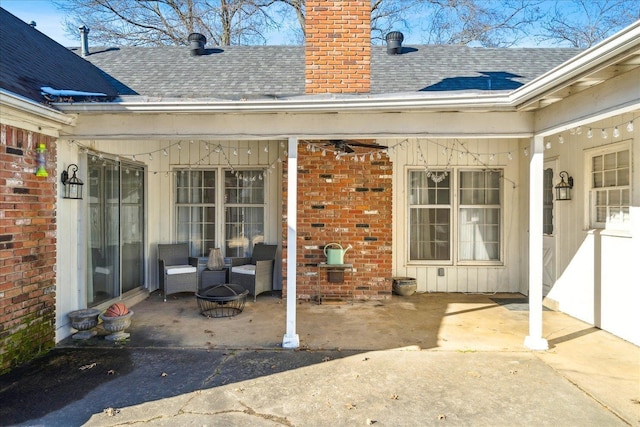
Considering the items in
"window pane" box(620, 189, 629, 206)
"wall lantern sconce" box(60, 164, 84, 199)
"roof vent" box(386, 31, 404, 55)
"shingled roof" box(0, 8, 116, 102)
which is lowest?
"window pane" box(620, 189, 629, 206)

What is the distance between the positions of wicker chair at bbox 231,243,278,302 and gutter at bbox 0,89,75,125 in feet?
10.8

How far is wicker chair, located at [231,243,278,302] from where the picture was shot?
21.7ft

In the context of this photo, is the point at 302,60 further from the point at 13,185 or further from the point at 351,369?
the point at 351,369

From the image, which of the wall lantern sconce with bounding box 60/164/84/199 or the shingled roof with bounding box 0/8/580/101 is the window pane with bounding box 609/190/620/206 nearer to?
the shingled roof with bounding box 0/8/580/101

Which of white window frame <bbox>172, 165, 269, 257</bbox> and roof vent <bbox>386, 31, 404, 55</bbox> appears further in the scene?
roof vent <bbox>386, 31, 404, 55</bbox>

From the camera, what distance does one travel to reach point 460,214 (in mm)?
7191

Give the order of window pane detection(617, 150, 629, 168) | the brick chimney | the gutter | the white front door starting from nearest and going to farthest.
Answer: the gutter < window pane detection(617, 150, 629, 168) < the brick chimney < the white front door

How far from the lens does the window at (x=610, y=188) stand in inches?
191

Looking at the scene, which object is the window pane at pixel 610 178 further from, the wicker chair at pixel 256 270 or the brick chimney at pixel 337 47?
the wicker chair at pixel 256 270

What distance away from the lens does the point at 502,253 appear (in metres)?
7.13

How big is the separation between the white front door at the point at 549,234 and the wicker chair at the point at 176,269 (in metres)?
5.58

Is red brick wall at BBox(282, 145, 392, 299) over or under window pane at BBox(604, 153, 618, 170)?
under

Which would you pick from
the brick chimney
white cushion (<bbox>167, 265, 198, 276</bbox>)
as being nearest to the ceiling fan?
the brick chimney

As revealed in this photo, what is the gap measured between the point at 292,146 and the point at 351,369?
2.38 meters
